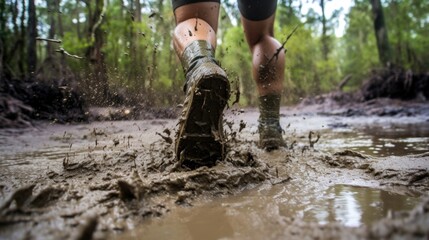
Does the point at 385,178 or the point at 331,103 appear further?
the point at 331,103

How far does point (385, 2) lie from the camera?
17.2 metres

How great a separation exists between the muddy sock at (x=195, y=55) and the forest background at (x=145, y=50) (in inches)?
10.6

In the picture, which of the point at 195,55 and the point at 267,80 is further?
the point at 267,80

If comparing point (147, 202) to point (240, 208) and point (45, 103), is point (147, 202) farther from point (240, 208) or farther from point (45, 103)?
point (45, 103)

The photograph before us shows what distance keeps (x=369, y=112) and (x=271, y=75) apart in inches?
215

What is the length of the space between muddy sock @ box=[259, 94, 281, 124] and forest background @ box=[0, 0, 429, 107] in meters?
0.27

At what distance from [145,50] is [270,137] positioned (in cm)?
280

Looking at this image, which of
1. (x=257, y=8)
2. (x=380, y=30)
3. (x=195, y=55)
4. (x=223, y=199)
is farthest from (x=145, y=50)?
(x=380, y=30)

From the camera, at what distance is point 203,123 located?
146 cm

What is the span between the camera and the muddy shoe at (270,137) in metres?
2.16

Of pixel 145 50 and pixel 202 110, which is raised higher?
pixel 145 50

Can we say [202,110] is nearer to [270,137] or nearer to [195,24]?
[195,24]

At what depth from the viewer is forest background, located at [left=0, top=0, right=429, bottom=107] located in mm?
3234

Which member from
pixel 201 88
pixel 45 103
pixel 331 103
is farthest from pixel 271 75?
pixel 331 103
